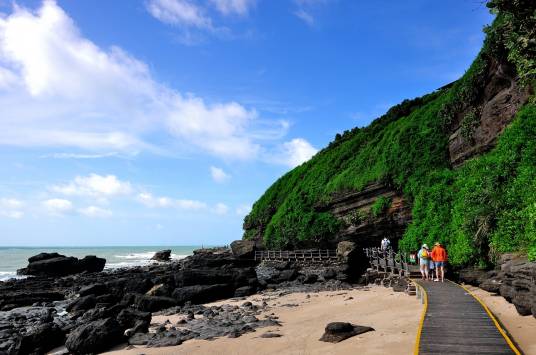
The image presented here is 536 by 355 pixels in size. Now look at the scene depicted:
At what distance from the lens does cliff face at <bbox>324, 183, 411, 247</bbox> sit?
31.1m

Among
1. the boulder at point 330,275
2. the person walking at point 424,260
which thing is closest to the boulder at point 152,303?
the person walking at point 424,260

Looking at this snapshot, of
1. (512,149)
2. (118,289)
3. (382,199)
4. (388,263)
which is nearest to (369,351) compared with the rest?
(512,149)

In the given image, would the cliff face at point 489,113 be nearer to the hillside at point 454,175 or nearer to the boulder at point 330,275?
the hillside at point 454,175

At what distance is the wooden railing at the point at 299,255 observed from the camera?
40.4 m

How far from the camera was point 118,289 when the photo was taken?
24734 millimetres

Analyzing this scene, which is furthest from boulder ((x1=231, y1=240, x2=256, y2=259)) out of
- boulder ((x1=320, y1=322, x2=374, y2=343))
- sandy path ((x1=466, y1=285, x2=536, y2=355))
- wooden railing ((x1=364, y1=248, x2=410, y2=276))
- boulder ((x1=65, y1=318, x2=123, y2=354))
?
boulder ((x1=320, y1=322, x2=374, y2=343))

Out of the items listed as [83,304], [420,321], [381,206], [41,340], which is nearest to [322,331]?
[420,321]

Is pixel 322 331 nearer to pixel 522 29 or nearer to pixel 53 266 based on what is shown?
pixel 522 29

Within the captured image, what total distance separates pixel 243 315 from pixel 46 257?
1577 inches

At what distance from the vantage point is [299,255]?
43.7 meters

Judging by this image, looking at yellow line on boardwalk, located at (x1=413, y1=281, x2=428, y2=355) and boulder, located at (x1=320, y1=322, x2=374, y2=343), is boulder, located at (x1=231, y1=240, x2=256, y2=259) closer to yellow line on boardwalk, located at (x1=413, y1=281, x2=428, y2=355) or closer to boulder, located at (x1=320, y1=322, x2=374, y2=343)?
yellow line on boardwalk, located at (x1=413, y1=281, x2=428, y2=355)

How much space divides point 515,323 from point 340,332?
14.0 feet

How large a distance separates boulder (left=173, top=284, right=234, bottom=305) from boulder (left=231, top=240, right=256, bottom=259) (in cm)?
2504

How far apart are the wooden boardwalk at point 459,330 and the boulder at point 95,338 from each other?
Result: 931 centimetres
